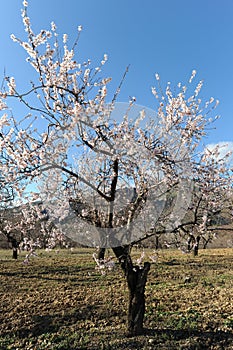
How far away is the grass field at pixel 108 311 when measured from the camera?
539cm

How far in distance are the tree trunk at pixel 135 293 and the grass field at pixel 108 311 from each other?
222 millimetres

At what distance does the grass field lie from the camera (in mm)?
5387

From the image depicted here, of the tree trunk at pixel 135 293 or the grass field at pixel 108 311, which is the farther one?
the tree trunk at pixel 135 293

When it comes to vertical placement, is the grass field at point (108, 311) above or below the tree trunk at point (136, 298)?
below

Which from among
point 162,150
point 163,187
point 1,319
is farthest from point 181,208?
point 1,319

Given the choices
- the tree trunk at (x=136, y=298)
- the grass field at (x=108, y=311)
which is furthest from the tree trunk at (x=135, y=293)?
the grass field at (x=108, y=311)

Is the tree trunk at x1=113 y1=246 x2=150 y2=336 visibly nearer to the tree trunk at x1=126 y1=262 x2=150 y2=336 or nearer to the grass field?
the tree trunk at x1=126 y1=262 x2=150 y2=336

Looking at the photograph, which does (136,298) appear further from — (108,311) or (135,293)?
(108,311)

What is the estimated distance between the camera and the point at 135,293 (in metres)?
5.64

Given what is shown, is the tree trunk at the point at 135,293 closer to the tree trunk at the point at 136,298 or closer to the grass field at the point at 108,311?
the tree trunk at the point at 136,298

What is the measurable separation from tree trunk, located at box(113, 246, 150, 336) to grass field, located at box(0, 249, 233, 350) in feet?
0.73

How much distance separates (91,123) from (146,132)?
135 cm

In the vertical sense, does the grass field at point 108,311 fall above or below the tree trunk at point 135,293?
below

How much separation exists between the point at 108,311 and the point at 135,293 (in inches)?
91.2
